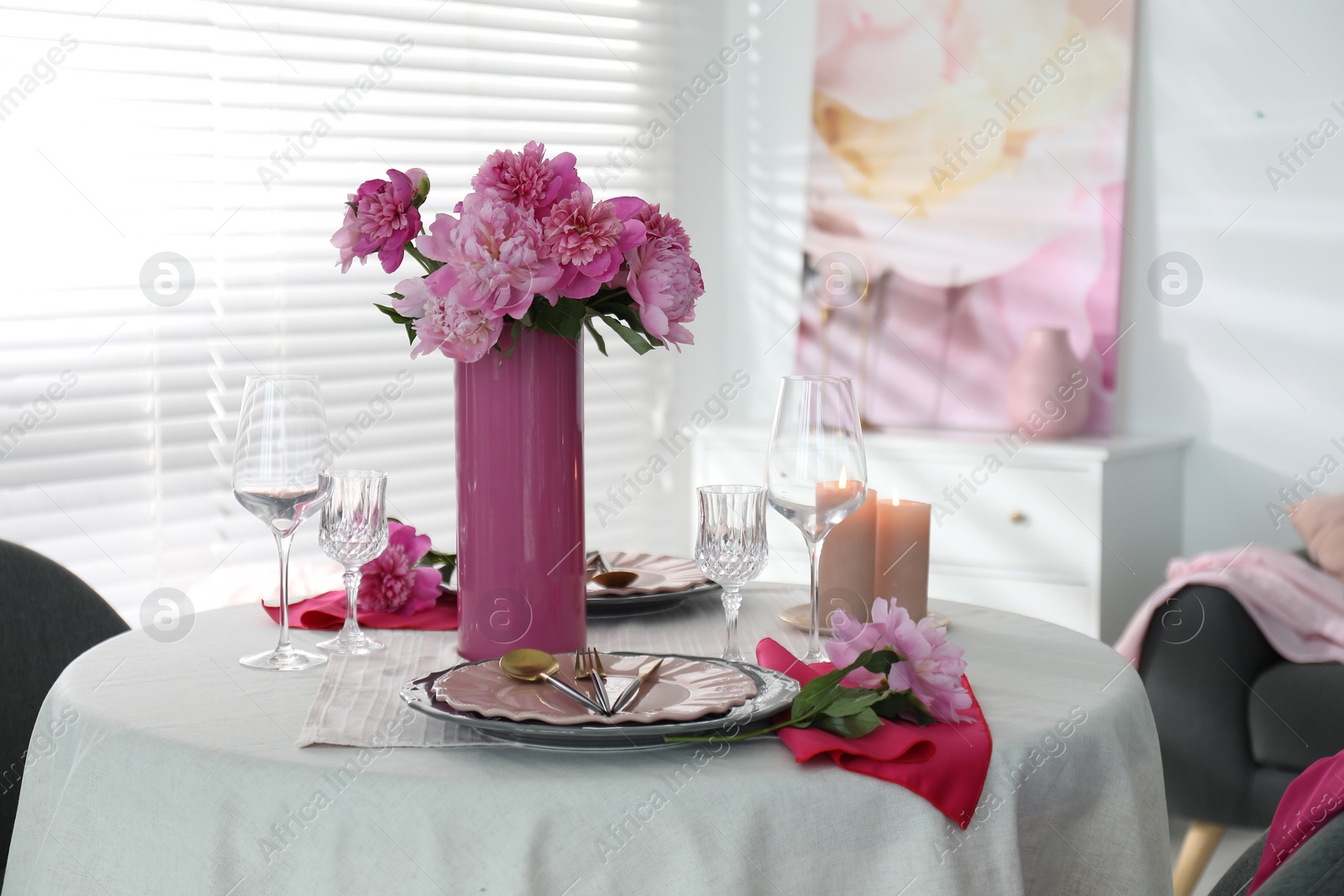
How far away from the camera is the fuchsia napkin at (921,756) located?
952 mm

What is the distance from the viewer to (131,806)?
1.02 m

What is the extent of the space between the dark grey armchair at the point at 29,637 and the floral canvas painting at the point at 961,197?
2.49 metres

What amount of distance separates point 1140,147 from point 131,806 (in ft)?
10.3

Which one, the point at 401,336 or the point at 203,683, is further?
the point at 401,336

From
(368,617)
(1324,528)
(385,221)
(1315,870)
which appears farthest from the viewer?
(1324,528)

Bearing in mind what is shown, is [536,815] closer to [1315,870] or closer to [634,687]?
[634,687]

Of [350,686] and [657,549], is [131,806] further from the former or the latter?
[657,549]

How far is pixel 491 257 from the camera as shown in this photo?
3.73 feet

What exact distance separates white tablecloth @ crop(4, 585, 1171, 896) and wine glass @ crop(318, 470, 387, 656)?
→ 7.4 inches

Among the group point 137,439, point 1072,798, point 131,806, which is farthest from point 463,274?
point 137,439

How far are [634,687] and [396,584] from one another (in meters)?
0.51

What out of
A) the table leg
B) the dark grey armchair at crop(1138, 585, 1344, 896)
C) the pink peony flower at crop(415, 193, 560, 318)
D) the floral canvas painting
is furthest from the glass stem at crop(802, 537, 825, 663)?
the floral canvas painting

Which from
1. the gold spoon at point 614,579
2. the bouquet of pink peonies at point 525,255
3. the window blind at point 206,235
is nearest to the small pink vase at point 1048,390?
the window blind at point 206,235

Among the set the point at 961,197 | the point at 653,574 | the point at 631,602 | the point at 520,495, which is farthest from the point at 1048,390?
the point at 520,495
